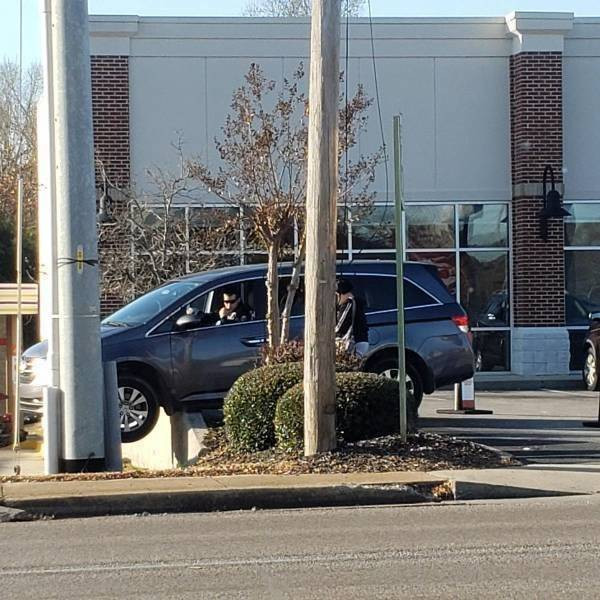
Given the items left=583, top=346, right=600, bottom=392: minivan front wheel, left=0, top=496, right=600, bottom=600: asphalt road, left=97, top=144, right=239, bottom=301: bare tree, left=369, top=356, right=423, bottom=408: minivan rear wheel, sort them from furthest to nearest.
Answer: left=583, top=346, right=600, bottom=392: minivan front wheel, left=97, top=144, right=239, bottom=301: bare tree, left=369, top=356, right=423, bottom=408: minivan rear wheel, left=0, top=496, right=600, bottom=600: asphalt road

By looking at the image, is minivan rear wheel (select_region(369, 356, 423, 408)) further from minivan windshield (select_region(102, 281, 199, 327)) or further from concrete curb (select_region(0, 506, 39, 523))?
concrete curb (select_region(0, 506, 39, 523))

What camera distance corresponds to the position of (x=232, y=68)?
73.5 feet

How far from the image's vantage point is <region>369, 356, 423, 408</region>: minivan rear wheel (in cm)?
1431

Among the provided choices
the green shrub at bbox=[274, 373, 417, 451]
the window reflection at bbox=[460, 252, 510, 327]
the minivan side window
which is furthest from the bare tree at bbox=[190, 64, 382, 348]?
the window reflection at bbox=[460, 252, 510, 327]

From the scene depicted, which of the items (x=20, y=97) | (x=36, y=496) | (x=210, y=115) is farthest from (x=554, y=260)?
(x=20, y=97)

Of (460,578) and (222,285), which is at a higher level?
(222,285)

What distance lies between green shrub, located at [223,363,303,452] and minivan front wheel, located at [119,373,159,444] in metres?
1.53

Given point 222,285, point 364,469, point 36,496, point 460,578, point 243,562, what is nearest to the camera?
point 460,578

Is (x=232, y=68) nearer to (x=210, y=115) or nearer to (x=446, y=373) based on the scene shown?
(x=210, y=115)

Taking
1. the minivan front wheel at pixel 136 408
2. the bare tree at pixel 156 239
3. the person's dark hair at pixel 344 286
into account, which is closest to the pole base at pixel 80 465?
the minivan front wheel at pixel 136 408

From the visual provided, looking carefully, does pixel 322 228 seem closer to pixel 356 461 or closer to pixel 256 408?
pixel 256 408

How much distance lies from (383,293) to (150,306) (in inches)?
119

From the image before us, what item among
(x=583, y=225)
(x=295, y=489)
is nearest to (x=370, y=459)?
(x=295, y=489)

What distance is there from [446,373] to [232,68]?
398 inches
